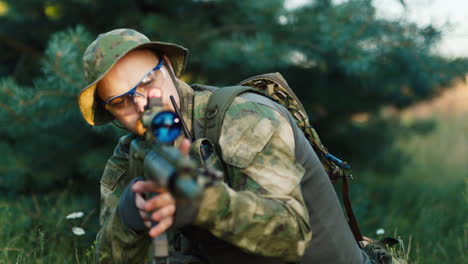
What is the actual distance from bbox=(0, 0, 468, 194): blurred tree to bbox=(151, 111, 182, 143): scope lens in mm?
1819

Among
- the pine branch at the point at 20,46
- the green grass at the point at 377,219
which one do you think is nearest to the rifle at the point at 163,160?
the green grass at the point at 377,219

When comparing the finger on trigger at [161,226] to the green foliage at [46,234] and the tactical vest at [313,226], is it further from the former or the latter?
the green foliage at [46,234]

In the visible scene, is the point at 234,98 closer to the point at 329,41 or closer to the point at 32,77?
the point at 329,41

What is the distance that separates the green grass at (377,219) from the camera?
283 centimetres

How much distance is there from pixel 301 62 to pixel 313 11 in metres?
0.44

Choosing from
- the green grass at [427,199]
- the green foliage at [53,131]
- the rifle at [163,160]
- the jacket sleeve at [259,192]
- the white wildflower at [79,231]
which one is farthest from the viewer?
the green grass at [427,199]

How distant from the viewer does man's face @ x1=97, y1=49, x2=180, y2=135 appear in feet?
5.97

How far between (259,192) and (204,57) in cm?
240

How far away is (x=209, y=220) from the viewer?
4.76 feet

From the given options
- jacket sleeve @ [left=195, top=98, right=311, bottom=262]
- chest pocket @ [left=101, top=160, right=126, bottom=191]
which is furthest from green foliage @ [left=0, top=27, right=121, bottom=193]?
jacket sleeve @ [left=195, top=98, right=311, bottom=262]

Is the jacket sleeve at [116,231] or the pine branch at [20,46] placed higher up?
the pine branch at [20,46]

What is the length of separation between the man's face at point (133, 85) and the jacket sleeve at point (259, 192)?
1.02 feet

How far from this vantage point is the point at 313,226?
1.89 meters

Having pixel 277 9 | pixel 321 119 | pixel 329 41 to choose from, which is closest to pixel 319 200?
pixel 329 41
